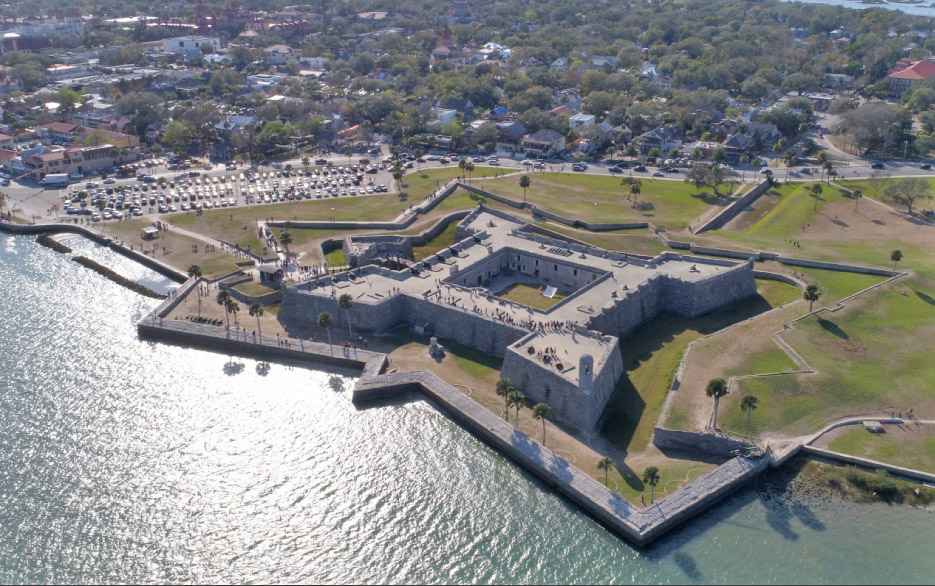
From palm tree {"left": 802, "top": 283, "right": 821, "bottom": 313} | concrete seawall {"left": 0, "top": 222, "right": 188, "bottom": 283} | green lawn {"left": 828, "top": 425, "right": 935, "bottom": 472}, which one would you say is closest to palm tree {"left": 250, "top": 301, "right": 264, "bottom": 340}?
concrete seawall {"left": 0, "top": 222, "right": 188, "bottom": 283}

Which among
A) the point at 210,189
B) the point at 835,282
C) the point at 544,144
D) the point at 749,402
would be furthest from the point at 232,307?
the point at 544,144

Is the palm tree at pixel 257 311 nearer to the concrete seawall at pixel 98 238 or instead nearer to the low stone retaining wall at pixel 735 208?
the concrete seawall at pixel 98 238

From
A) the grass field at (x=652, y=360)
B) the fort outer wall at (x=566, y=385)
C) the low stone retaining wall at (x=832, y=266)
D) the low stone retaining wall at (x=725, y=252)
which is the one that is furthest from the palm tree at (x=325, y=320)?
the low stone retaining wall at (x=832, y=266)

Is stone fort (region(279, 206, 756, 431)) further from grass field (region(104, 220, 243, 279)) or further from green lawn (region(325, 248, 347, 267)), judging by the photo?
grass field (region(104, 220, 243, 279))

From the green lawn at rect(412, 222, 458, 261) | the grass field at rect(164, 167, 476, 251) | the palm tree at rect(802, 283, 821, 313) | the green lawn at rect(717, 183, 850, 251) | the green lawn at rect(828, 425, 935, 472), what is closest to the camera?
the green lawn at rect(828, 425, 935, 472)

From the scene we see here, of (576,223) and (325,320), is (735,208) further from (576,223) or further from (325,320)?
(325,320)
